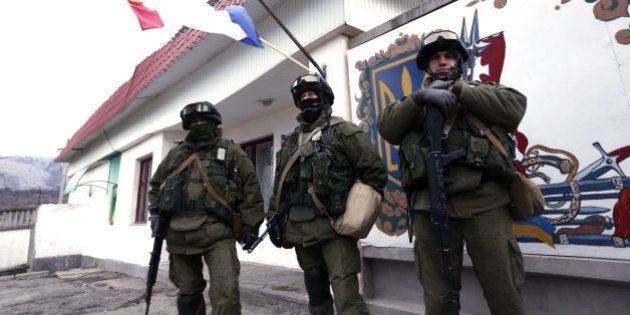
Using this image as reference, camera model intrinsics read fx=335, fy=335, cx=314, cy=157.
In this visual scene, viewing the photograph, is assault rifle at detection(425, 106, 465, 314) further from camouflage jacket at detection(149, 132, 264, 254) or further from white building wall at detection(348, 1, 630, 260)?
camouflage jacket at detection(149, 132, 264, 254)

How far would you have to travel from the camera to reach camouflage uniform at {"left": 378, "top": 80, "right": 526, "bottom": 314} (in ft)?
4.84

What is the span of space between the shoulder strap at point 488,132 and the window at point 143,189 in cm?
765

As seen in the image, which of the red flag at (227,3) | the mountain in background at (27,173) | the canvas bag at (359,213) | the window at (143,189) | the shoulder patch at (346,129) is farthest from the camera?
the mountain in background at (27,173)

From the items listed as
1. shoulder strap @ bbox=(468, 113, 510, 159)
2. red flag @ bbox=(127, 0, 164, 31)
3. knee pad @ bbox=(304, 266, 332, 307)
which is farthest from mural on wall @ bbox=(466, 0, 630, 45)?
red flag @ bbox=(127, 0, 164, 31)

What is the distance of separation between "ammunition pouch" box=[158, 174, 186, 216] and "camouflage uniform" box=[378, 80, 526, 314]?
1.71m

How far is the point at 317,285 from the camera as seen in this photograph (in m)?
Result: 2.05

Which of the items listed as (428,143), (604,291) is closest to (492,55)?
(428,143)

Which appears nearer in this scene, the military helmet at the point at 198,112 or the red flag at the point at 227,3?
the military helmet at the point at 198,112

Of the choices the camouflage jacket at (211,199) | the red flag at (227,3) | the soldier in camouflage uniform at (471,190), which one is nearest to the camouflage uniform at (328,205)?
the soldier in camouflage uniform at (471,190)

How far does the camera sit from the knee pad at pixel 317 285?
205 cm

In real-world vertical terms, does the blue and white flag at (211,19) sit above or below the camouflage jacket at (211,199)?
above

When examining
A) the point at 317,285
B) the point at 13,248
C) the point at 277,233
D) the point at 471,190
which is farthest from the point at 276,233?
the point at 13,248

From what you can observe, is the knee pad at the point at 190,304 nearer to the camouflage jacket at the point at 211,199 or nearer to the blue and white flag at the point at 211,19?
the camouflage jacket at the point at 211,199

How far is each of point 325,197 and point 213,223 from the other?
94 centimetres
